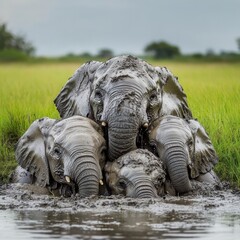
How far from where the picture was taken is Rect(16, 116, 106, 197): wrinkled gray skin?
12.0 metres

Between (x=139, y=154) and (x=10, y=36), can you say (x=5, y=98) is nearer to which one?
(x=139, y=154)

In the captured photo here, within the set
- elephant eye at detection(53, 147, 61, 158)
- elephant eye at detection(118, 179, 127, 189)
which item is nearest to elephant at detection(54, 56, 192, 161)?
elephant eye at detection(118, 179, 127, 189)

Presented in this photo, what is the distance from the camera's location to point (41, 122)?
1328 centimetres

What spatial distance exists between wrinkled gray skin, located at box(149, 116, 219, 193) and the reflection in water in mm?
1337

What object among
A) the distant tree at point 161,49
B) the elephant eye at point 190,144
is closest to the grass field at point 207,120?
the elephant eye at point 190,144

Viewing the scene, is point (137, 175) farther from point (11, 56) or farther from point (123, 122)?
point (11, 56)

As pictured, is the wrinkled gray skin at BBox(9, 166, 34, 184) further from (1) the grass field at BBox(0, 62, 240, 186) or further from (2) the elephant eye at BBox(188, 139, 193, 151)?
(2) the elephant eye at BBox(188, 139, 193, 151)

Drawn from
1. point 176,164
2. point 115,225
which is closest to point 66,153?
point 176,164

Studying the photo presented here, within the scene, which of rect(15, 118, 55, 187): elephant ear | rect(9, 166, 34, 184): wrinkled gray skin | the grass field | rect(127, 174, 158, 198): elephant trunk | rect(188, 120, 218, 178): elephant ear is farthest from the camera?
the grass field

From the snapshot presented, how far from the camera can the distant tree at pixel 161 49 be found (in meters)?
76.2

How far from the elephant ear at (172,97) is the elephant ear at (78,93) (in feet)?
2.58

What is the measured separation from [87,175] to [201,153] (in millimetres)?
1811

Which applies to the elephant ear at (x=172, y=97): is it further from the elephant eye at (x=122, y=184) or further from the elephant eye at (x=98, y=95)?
the elephant eye at (x=122, y=184)

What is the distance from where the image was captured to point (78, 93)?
13.7m
